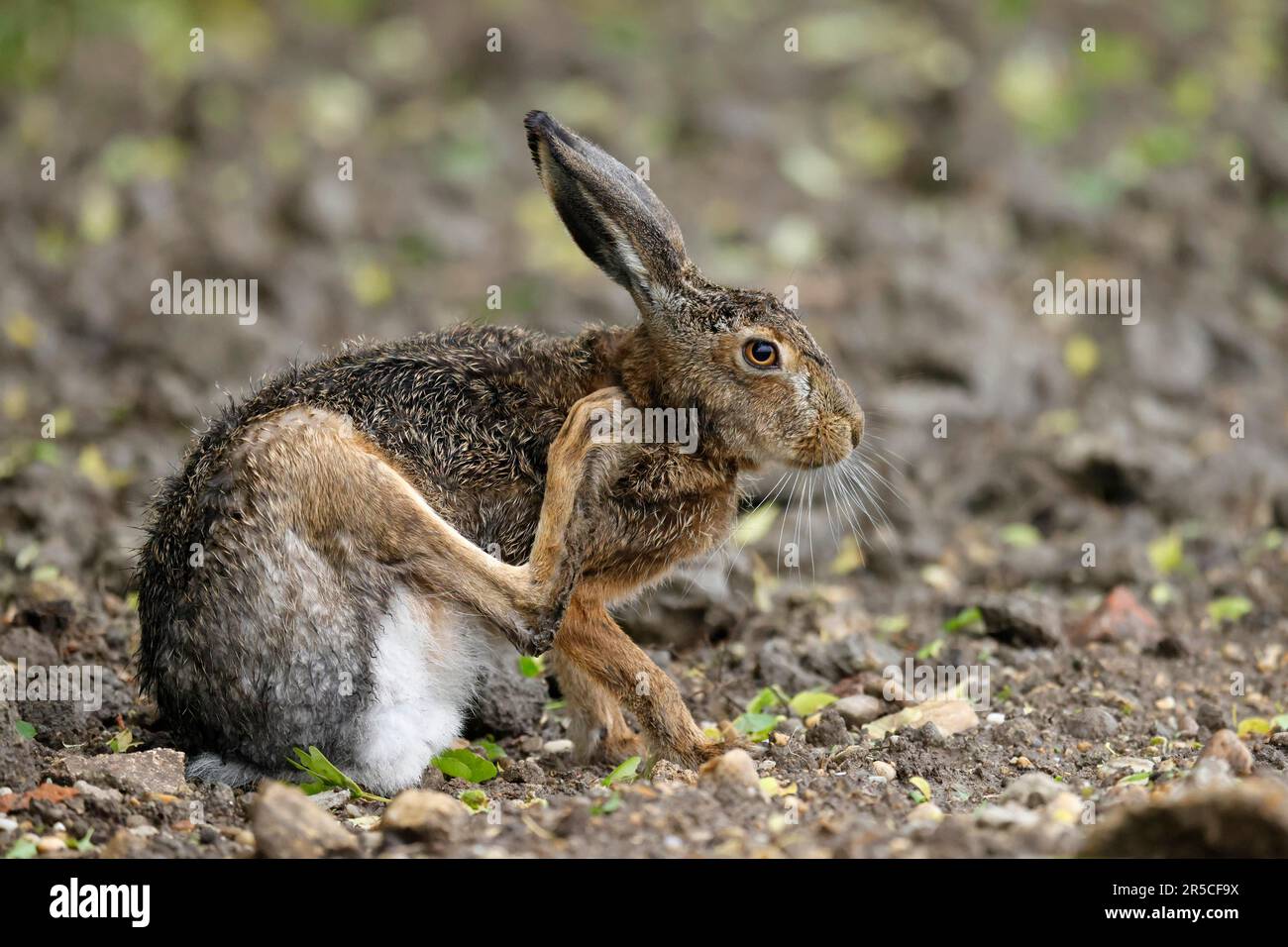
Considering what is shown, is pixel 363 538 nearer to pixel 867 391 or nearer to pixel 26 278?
pixel 867 391

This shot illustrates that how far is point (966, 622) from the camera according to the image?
27.4 feet

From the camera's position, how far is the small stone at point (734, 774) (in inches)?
223

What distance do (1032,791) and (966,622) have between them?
257 cm

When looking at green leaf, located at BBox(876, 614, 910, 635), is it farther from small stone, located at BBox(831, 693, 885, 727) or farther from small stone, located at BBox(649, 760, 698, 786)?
small stone, located at BBox(649, 760, 698, 786)

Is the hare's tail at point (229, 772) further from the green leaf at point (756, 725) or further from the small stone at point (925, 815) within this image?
the small stone at point (925, 815)

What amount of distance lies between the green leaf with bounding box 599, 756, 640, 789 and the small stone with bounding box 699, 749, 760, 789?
0.67 meters

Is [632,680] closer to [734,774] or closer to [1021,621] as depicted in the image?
[734,774]

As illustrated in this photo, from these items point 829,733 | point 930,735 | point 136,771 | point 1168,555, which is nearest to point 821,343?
point 1168,555

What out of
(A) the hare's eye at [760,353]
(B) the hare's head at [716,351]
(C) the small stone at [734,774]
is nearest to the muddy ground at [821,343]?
(C) the small stone at [734,774]

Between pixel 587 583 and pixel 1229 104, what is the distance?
10.0m

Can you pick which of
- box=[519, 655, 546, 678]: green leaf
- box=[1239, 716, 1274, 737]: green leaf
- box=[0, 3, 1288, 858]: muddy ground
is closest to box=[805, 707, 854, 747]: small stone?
box=[0, 3, 1288, 858]: muddy ground

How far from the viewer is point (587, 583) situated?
6.98 meters

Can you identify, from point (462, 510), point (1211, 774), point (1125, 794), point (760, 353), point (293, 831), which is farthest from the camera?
point (760, 353)

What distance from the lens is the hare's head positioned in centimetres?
697
